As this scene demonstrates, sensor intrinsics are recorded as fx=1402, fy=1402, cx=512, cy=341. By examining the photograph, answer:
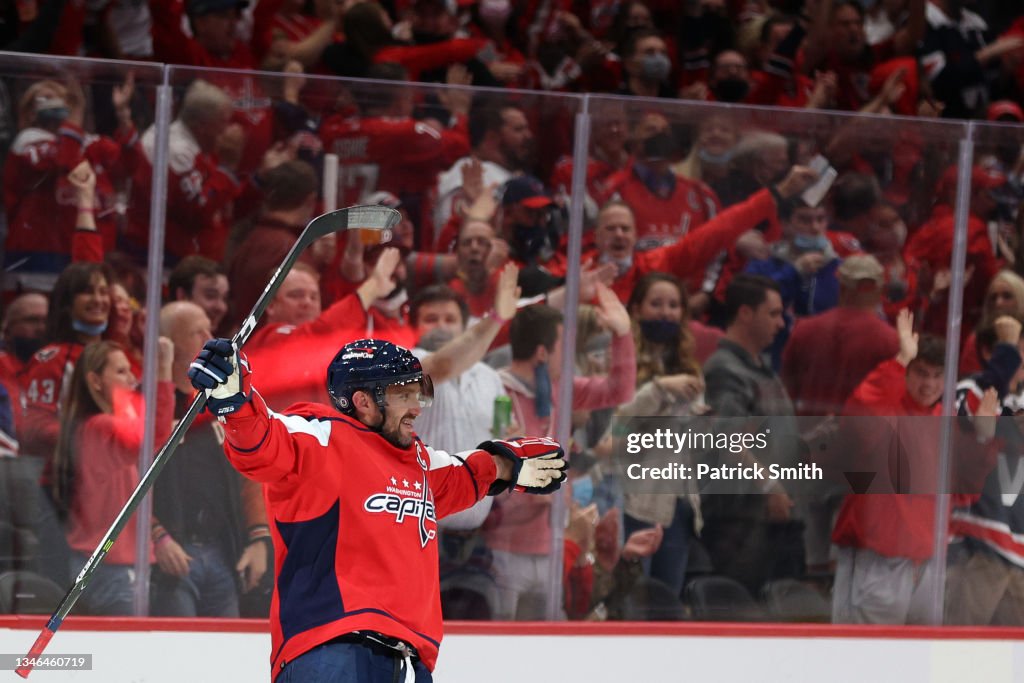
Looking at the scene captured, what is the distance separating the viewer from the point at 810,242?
4320 mm

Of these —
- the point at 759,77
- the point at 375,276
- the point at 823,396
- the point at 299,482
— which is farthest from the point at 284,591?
the point at 759,77

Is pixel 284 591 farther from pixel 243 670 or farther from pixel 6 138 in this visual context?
pixel 6 138

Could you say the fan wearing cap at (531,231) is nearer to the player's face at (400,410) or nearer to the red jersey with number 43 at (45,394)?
the red jersey with number 43 at (45,394)

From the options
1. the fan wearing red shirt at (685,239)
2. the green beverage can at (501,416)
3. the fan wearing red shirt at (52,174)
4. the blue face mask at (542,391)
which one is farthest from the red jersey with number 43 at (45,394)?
the fan wearing red shirt at (685,239)

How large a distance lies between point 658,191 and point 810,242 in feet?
1.69

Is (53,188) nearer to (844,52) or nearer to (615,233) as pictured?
(615,233)

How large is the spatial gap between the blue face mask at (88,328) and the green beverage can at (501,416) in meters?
1.15

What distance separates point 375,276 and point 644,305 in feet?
2.65

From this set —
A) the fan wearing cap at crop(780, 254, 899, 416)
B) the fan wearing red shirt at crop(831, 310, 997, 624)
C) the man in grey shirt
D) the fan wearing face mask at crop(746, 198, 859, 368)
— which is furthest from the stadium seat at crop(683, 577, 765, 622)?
the fan wearing face mask at crop(746, 198, 859, 368)

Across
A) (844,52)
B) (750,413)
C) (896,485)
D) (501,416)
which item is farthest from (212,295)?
(844,52)

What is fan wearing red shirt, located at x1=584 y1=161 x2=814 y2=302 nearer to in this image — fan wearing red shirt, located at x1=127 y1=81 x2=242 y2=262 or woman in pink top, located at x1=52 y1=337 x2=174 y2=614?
fan wearing red shirt, located at x1=127 y1=81 x2=242 y2=262

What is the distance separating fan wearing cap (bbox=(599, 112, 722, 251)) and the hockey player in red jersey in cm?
153

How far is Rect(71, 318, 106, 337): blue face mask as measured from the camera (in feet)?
12.9

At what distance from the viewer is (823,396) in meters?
4.33
